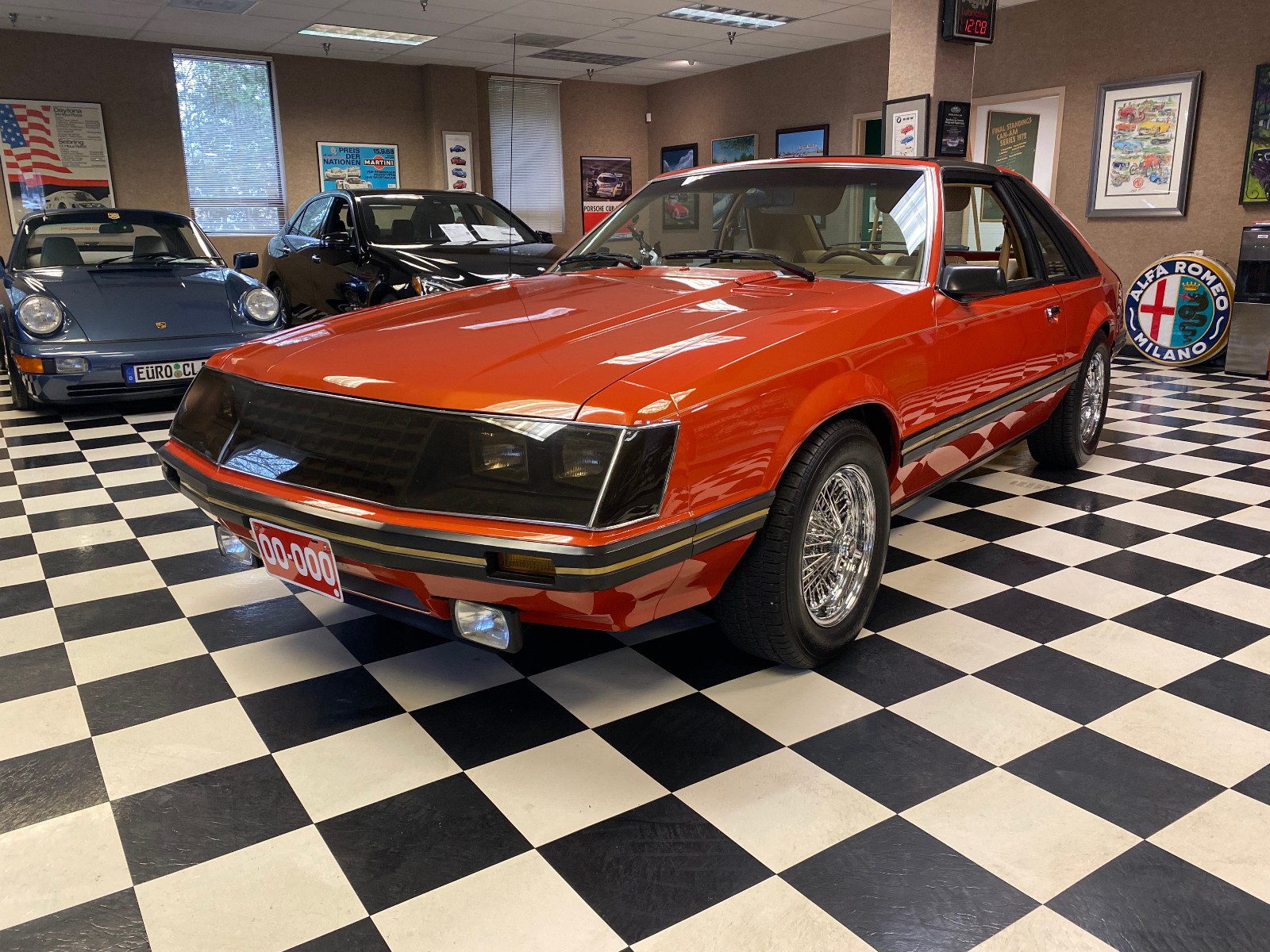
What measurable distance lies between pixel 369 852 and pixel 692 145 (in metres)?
12.1

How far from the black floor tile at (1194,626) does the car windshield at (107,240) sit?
5.50m

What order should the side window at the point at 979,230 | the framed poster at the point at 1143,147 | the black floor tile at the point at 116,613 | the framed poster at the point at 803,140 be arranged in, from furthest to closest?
the framed poster at the point at 803,140 → the framed poster at the point at 1143,147 → the side window at the point at 979,230 → the black floor tile at the point at 116,613

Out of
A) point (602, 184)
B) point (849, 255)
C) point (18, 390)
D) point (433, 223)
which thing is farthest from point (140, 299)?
point (602, 184)

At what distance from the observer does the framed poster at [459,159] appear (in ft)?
37.2

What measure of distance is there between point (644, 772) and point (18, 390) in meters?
5.21

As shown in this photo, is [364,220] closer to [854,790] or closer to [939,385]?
[939,385]

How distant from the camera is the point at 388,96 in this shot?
11117mm

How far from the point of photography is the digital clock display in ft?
18.8

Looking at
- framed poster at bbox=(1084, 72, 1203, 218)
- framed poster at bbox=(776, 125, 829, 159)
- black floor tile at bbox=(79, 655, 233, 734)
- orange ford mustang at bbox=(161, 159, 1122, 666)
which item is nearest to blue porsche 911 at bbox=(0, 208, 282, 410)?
orange ford mustang at bbox=(161, 159, 1122, 666)

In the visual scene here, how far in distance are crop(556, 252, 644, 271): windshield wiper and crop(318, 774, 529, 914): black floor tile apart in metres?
1.68

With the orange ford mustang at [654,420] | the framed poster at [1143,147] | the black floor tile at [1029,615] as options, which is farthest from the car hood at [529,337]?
the framed poster at [1143,147]

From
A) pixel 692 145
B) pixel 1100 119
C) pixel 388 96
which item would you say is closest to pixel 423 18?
pixel 388 96

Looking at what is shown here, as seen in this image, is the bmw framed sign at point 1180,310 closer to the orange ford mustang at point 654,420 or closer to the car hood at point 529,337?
the orange ford mustang at point 654,420

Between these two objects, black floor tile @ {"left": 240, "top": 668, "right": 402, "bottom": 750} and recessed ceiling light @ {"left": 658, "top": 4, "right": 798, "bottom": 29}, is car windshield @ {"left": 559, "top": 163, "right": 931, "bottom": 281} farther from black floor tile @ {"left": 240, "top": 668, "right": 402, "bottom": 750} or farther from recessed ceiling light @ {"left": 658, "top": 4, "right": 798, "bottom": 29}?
recessed ceiling light @ {"left": 658, "top": 4, "right": 798, "bottom": 29}
